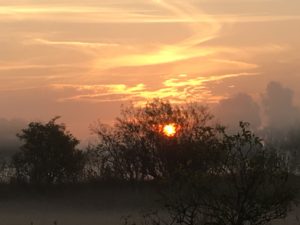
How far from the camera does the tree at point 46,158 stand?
34.5 meters

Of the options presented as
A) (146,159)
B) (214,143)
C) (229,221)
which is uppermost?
(146,159)

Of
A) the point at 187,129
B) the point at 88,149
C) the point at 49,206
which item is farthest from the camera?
the point at 88,149

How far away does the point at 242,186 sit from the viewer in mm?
9594

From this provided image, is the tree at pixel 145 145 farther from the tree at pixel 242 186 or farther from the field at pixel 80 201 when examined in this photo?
the tree at pixel 242 186

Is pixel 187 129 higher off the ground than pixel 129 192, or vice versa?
pixel 187 129

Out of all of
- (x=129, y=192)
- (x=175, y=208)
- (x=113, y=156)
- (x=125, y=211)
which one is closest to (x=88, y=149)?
(x=113, y=156)

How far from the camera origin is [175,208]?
10.2 m

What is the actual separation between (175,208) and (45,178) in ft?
82.3

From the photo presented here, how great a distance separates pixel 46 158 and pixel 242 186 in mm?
25943

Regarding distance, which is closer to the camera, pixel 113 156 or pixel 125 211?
pixel 125 211

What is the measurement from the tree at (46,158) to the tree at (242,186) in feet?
83.0

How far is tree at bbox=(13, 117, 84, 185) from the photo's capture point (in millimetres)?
34469

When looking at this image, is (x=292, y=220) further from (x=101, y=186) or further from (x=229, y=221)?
(x=101, y=186)

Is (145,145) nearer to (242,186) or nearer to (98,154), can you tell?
(98,154)
